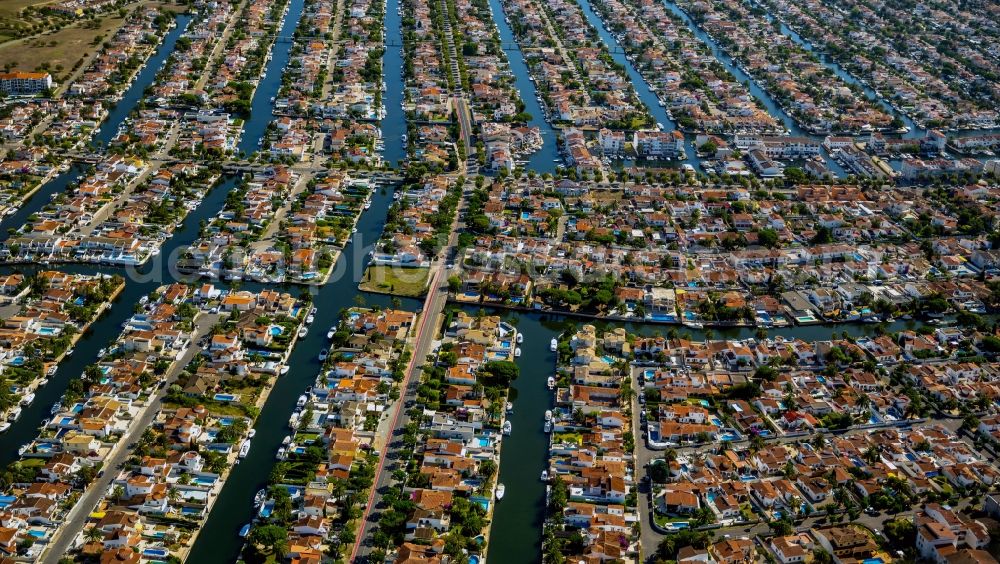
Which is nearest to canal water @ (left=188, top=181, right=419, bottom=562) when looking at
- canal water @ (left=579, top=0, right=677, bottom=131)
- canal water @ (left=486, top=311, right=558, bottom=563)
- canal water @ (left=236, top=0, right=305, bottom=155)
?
canal water @ (left=486, top=311, right=558, bottom=563)

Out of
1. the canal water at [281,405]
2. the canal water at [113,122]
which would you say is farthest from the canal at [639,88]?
the canal water at [113,122]

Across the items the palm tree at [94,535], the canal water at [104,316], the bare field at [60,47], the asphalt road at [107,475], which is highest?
the palm tree at [94,535]

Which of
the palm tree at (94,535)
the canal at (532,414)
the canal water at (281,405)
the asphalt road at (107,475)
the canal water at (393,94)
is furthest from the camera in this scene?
the canal water at (393,94)

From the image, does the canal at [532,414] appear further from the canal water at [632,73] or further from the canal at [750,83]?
the canal water at [632,73]


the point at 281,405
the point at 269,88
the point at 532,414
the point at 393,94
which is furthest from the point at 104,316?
the point at 393,94

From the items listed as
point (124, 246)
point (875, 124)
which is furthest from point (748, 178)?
point (124, 246)

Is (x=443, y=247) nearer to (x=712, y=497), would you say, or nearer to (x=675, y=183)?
(x=675, y=183)
